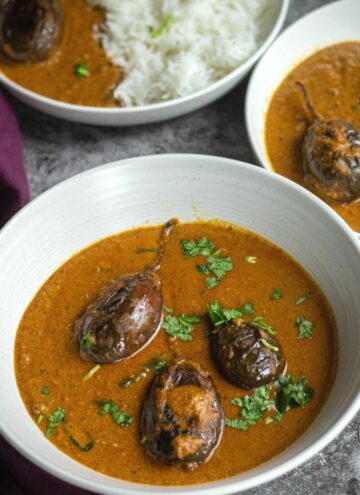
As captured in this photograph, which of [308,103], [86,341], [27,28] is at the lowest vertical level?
[308,103]

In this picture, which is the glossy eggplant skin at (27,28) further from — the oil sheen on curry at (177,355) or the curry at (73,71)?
the oil sheen on curry at (177,355)

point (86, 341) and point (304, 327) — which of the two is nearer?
point (86, 341)

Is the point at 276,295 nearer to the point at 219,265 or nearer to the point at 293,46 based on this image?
the point at 219,265

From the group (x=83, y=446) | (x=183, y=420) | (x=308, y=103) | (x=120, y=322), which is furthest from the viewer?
(x=308, y=103)

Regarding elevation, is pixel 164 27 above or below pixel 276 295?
above

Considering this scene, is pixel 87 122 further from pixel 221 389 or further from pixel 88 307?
pixel 221 389

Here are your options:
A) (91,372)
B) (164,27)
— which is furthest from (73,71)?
(91,372)

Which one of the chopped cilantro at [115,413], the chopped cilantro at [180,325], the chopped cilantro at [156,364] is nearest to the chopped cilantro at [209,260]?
the chopped cilantro at [180,325]
